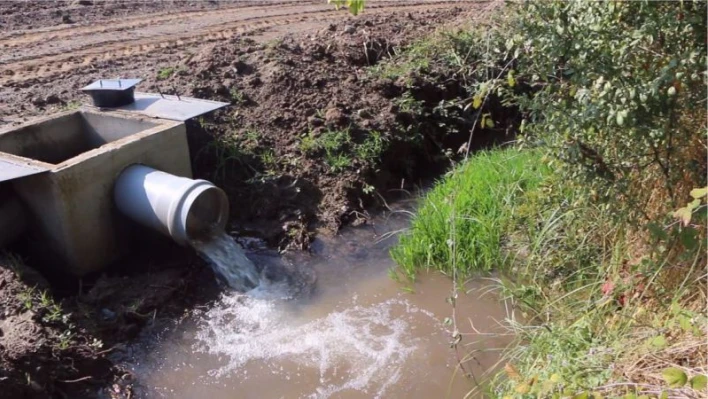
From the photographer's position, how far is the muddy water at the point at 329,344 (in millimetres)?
3840

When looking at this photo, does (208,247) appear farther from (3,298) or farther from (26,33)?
(26,33)

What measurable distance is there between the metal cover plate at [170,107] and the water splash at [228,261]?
3.07ft

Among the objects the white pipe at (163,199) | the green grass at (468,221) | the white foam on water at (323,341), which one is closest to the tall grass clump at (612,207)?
the green grass at (468,221)

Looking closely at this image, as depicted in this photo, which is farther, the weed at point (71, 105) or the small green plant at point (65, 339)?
the weed at point (71, 105)

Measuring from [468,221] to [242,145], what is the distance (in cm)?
202

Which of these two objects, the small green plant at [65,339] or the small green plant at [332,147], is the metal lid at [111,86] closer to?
the small green plant at [332,147]

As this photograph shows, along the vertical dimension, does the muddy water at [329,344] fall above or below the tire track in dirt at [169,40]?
below

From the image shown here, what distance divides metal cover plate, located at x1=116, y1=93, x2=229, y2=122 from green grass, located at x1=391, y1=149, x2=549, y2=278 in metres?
1.78

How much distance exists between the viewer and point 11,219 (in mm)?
4473

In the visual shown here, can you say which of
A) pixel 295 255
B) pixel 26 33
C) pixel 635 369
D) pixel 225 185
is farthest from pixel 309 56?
pixel 635 369

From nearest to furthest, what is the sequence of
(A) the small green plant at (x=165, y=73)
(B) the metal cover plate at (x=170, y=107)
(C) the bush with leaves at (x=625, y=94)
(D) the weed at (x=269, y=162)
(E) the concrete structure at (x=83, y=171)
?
(C) the bush with leaves at (x=625, y=94) < (E) the concrete structure at (x=83, y=171) < (B) the metal cover plate at (x=170, y=107) < (D) the weed at (x=269, y=162) < (A) the small green plant at (x=165, y=73)

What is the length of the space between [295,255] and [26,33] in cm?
550

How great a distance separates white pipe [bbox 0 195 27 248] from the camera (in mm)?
4438

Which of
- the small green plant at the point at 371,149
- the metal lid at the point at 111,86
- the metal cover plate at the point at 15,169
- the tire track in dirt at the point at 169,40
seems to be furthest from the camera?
the tire track in dirt at the point at 169,40
